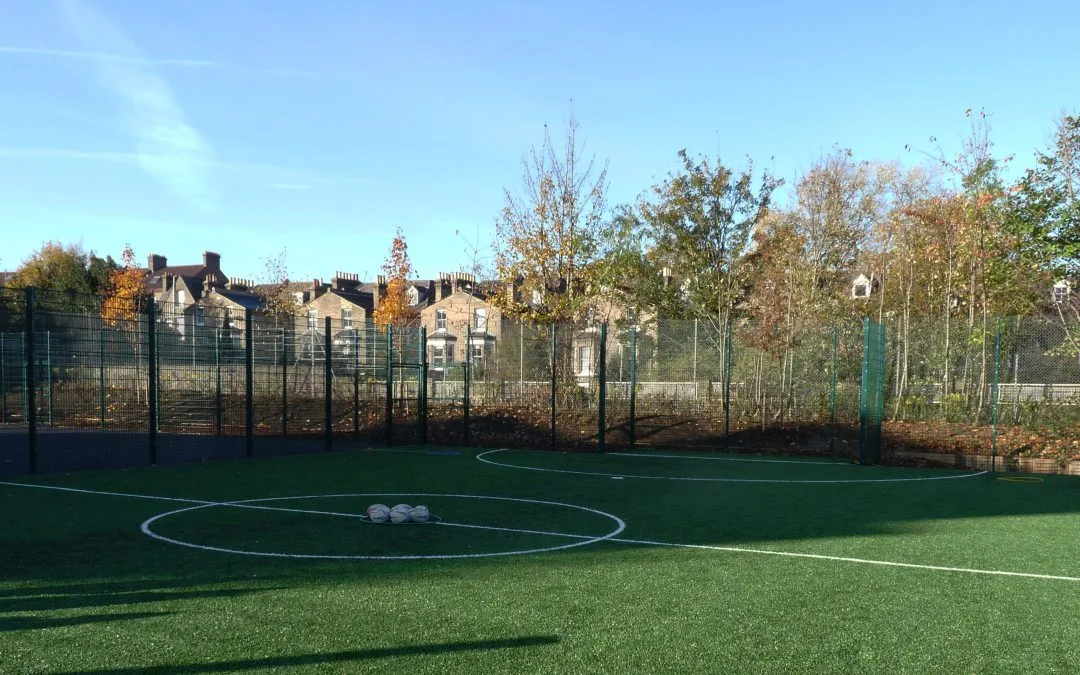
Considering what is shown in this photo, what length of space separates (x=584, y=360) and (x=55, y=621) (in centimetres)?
1419

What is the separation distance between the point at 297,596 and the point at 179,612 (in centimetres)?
67

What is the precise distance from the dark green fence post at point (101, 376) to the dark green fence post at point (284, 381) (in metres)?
2.88

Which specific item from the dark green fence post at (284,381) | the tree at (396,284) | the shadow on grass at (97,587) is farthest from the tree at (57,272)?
the shadow on grass at (97,587)

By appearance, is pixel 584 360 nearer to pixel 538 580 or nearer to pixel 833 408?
pixel 833 408

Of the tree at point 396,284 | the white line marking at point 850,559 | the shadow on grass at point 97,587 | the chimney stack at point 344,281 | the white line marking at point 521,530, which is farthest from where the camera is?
the chimney stack at point 344,281

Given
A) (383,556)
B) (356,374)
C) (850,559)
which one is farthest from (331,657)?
(356,374)

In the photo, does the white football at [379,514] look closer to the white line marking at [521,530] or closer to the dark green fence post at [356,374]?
the white line marking at [521,530]

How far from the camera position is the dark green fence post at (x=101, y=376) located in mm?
14788

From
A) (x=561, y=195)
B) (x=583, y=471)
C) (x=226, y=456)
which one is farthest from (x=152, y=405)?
(x=561, y=195)

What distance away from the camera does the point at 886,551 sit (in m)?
6.93

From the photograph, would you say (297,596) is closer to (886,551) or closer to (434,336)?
(886,551)

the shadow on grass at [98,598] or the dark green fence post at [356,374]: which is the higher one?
the dark green fence post at [356,374]

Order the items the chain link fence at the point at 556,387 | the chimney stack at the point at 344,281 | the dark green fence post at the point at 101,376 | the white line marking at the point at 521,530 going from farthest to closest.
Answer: the chimney stack at the point at 344,281
the chain link fence at the point at 556,387
the dark green fence post at the point at 101,376
the white line marking at the point at 521,530

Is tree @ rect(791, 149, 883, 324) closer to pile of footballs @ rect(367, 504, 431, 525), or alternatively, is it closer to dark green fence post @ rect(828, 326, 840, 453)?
dark green fence post @ rect(828, 326, 840, 453)
